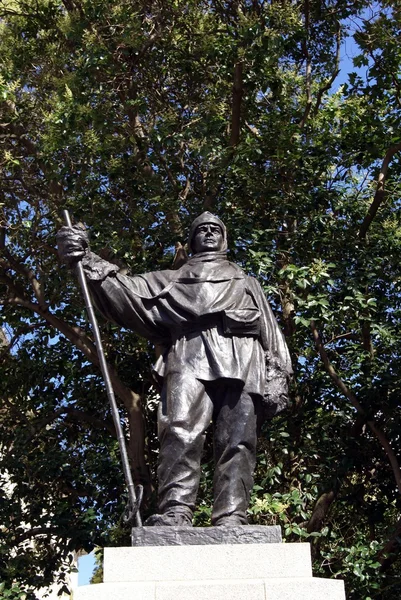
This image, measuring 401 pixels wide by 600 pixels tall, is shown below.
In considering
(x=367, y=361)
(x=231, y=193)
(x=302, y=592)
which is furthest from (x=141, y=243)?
(x=302, y=592)

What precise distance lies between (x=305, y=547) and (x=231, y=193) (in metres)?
6.90

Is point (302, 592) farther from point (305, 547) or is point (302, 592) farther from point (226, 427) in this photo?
point (226, 427)

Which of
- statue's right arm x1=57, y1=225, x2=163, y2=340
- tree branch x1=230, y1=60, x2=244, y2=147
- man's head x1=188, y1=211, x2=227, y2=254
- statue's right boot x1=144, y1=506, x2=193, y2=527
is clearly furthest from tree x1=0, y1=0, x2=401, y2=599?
statue's right boot x1=144, y1=506, x2=193, y2=527

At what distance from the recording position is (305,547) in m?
5.26

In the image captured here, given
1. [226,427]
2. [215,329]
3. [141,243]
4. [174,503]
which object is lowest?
[174,503]

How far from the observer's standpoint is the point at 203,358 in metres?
6.14

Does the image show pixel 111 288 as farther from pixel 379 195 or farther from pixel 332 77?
pixel 332 77

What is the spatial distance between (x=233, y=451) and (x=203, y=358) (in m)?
0.65

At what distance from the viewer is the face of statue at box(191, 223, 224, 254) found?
6815 millimetres

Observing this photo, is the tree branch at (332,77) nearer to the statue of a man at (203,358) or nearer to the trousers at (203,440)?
the statue of a man at (203,358)

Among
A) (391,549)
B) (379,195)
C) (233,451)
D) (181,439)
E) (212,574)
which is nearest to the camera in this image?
(212,574)

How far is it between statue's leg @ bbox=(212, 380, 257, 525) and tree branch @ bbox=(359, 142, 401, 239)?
5.81 metres

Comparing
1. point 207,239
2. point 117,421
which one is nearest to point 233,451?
point 117,421

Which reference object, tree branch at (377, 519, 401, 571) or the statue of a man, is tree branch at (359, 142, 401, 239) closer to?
tree branch at (377, 519, 401, 571)
